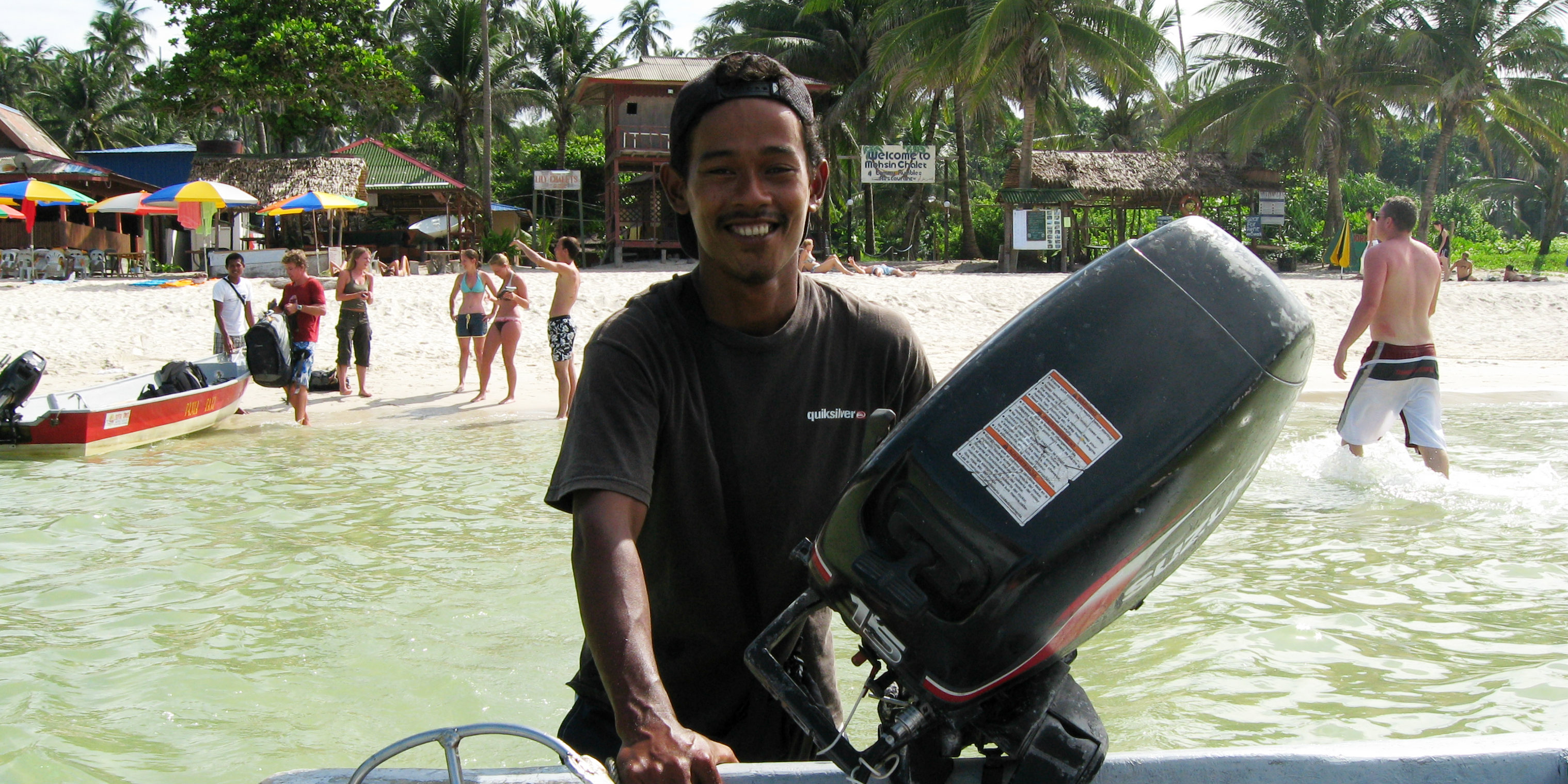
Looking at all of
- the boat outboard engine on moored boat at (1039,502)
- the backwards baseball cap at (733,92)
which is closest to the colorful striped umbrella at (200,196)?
the backwards baseball cap at (733,92)

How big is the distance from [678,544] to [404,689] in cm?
320

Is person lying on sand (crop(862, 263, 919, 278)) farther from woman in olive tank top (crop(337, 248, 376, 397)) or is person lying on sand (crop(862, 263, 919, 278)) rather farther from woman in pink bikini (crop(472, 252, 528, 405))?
woman in olive tank top (crop(337, 248, 376, 397))

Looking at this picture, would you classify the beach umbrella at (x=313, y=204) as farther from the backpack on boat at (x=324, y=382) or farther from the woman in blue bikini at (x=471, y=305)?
the woman in blue bikini at (x=471, y=305)

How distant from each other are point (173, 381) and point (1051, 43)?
56.2ft

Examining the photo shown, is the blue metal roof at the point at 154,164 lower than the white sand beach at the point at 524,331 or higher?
higher

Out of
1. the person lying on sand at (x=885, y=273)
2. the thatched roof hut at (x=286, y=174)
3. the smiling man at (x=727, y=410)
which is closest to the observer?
the smiling man at (x=727, y=410)

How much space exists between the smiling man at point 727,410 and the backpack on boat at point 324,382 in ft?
37.6

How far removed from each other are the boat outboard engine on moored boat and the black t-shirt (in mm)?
227

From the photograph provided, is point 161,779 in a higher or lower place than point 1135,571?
lower

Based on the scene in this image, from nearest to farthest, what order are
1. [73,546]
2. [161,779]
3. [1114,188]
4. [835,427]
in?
[835,427], [161,779], [73,546], [1114,188]

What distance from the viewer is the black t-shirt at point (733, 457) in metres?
1.69

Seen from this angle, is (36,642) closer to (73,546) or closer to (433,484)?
(73,546)

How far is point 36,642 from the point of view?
16.7 feet

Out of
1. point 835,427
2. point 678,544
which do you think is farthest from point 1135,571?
point 678,544
